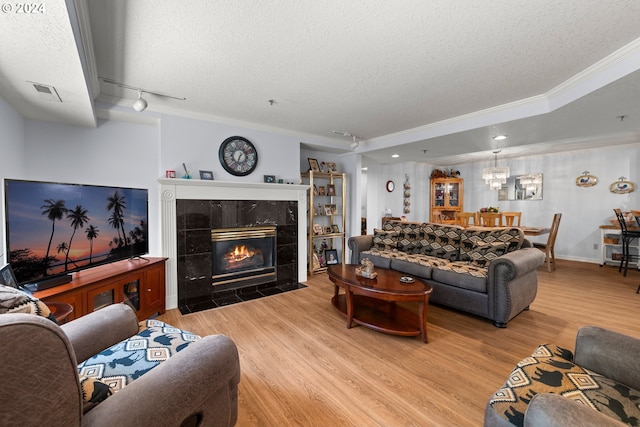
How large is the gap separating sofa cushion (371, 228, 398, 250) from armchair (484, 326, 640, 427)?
2793 mm

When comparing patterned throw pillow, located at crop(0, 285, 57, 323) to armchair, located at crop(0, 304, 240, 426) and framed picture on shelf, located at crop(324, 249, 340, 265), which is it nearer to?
armchair, located at crop(0, 304, 240, 426)

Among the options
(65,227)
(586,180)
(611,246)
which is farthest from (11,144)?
(611,246)

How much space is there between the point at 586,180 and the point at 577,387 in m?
6.62

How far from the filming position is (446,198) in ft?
25.1

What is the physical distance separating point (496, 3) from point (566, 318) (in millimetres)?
3181

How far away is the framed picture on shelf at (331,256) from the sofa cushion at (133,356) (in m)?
3.65

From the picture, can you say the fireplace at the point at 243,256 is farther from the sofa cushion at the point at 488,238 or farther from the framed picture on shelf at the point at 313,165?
the sofa cushion at the point at 488,238

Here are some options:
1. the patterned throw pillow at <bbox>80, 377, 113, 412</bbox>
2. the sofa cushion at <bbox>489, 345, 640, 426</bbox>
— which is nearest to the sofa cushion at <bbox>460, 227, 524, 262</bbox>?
the sofa cushion at <bbox>489, 345, 640, 426</bbox>

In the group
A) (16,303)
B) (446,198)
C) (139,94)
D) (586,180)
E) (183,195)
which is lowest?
(16,303)

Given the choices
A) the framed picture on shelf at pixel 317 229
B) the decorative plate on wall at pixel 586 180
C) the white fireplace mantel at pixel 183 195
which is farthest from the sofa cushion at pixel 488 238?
the decorative plate on wall at pixel 586 180

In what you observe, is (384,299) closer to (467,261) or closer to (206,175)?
(467,261)

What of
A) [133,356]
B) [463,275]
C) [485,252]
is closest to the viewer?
[133,356]

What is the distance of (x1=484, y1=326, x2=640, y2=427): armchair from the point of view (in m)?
0.89

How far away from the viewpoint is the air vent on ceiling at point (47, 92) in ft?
6.79
